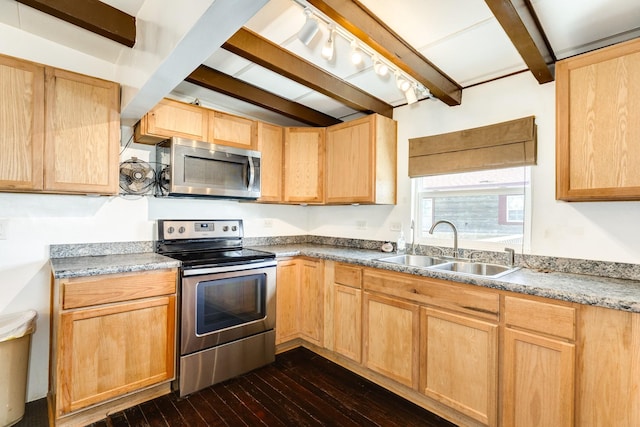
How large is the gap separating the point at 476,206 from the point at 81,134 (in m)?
2.90

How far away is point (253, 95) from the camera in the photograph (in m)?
2.71

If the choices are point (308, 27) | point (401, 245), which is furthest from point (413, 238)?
point (308, 27)

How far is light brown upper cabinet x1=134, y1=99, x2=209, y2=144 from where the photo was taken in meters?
2.35

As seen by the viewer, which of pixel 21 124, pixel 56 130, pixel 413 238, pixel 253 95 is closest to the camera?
pixel 21 124

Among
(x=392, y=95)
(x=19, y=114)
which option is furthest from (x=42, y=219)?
(x=392, y=95)

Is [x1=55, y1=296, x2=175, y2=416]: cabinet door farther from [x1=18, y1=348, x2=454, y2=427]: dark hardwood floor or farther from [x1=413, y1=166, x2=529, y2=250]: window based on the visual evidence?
[x1=413, y1=166, x2=529, y2=250]: window

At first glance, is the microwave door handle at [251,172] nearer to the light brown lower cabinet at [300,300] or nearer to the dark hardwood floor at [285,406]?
the light brown lower cabinet at [300,300]

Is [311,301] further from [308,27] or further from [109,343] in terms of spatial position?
[308,27]

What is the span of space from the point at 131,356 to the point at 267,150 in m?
1.98

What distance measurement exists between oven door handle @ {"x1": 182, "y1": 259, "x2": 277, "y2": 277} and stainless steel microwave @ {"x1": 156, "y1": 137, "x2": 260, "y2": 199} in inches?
23.9

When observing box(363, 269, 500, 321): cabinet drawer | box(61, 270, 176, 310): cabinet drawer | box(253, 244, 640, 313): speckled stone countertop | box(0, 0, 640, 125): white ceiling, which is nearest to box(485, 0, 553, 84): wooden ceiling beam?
box(0, 0, 640, 125): white ceiling

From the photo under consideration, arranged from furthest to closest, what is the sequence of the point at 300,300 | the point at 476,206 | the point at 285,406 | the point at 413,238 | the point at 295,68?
the point at 300,300, the point at 413,238, the point at 476,206, the point at 295,68, the point at 285,406

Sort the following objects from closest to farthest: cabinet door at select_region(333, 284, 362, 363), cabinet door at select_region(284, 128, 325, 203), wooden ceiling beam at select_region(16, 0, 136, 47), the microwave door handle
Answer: wooden ceiling beam at select_region(16, 0, 136, 47), cabinet door at select_region(333, 284, 362, 363), the microwave door handle, cabinet door at select_region(284, 128, 325, 203)

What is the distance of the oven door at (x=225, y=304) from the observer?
2229 mm
